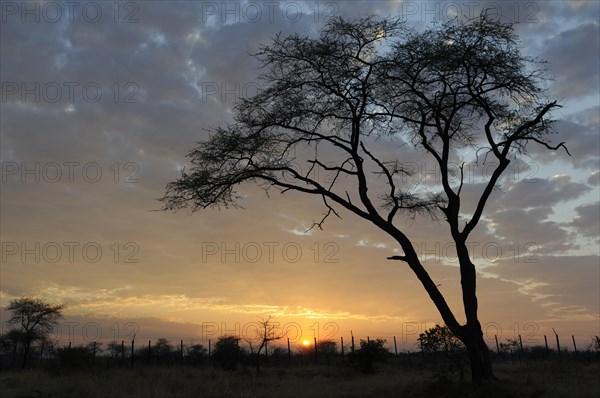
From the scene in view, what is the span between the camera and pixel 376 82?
18344 millimetres

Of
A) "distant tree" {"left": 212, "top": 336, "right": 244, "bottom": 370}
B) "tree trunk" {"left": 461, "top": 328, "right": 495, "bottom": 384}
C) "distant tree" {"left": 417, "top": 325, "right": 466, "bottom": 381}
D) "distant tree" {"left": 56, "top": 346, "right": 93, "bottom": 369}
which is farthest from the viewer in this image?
"distant tree" {"left": 212, "top": 336, "right": 244, "bottom": 370}

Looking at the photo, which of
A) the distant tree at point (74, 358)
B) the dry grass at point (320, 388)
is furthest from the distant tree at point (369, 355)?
the distant tree at point (74, 358)

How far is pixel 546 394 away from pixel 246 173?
1141 centimetres

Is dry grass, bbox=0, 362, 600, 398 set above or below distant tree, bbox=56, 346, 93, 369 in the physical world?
below

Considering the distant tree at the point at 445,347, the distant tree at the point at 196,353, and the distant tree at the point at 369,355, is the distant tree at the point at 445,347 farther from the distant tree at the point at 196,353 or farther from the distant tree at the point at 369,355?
the distant tree at the point at 196,353

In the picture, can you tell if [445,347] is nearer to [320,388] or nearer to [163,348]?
[320,388]

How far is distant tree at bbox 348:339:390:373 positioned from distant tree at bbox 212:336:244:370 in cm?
1240

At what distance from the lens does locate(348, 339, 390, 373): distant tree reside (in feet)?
111

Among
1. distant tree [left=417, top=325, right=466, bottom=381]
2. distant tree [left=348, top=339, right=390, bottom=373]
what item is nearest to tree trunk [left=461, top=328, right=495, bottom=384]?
distant tree [left=417, top=325, right=466, bottom=381]

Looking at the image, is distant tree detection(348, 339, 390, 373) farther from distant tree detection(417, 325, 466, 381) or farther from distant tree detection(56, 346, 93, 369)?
distant tree detection(56, 346, 93, 369)

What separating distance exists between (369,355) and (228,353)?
14.8 meters

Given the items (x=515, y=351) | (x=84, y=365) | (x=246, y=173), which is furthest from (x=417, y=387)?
(x=515, y=351)

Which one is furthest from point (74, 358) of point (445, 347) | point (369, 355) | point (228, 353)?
point (445, 347)

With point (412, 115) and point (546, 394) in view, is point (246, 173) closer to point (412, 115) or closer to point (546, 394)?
point (412, 115)
